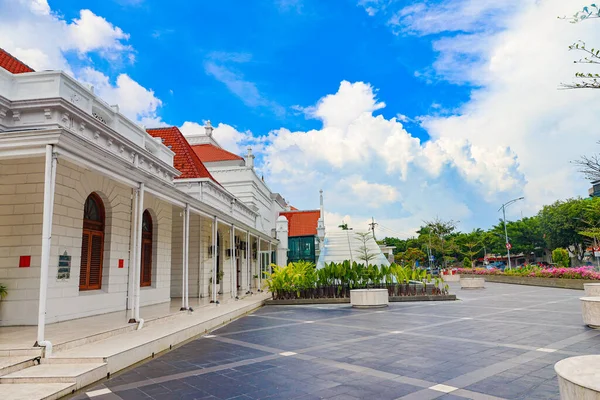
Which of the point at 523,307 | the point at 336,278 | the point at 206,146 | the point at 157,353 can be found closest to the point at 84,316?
the point at 157,353

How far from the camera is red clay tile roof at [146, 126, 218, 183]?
17.6 metres

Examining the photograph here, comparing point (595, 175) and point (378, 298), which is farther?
point (378, 298)

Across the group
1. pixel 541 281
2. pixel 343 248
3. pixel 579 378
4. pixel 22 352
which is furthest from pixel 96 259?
pixel 541 281

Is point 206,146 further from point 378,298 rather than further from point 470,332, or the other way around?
point 470,332

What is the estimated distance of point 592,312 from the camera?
27.9ft

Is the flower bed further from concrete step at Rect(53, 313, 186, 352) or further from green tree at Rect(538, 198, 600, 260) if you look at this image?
green tree at Rect(538, 198, 600, 260)

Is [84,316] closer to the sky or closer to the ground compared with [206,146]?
closer to the ground

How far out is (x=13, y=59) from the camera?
1132 centimetres

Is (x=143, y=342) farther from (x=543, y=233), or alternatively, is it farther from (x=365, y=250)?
(x=543, y=233)

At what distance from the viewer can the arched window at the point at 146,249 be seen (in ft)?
41.4

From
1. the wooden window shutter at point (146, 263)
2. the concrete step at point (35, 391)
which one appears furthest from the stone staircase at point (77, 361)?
the wooden window shutter at point (146, 263)

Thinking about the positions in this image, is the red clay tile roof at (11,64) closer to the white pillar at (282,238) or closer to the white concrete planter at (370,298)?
the white concrete planter at (370,298)

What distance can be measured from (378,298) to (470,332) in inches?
224

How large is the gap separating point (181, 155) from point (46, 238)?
42.8 feet
